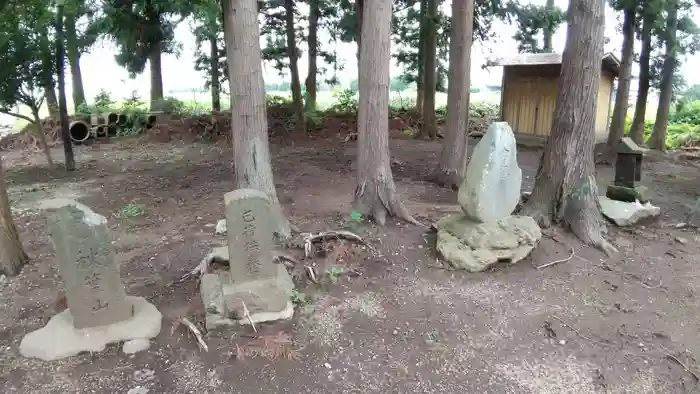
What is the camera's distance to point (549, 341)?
171 inches

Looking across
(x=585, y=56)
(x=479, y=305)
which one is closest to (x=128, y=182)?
(x=479, y=305)

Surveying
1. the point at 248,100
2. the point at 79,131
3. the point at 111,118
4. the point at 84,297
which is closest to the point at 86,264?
the point at 84,297

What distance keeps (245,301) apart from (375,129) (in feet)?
10.5

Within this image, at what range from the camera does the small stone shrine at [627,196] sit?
6688mm

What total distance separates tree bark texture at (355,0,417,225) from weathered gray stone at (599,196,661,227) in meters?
2.80

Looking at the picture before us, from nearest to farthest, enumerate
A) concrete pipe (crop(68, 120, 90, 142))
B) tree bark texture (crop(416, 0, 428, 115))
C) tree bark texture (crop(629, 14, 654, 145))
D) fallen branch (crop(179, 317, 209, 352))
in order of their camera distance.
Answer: fallen branch (crop(179, 317, 209, 352))
tree bark texture (crop(629, 14, 654, 145))
tree bark texture (crop(416, 0, 428, 115))
concrete pipe (crop(68, 120, 90, 142))

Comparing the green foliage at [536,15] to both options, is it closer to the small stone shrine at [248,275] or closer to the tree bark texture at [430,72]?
the tree bark texture at [430,72]

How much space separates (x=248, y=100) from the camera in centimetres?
599

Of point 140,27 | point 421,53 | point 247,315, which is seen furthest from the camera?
point 421,53

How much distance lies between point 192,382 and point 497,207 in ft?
12.3

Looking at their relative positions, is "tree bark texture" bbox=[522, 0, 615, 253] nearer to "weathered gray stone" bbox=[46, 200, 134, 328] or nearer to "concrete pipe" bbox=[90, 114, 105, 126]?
"weathered gray stone" bbox=[46, 200, 134, 328]

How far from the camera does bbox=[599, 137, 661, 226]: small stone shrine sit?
669 cm

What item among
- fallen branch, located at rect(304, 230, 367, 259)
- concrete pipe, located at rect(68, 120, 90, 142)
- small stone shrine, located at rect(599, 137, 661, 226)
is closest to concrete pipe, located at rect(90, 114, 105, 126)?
concrete pipe, located at rect(68, 120, 90, 142)

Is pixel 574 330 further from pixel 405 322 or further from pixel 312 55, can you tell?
pixel 312 55
